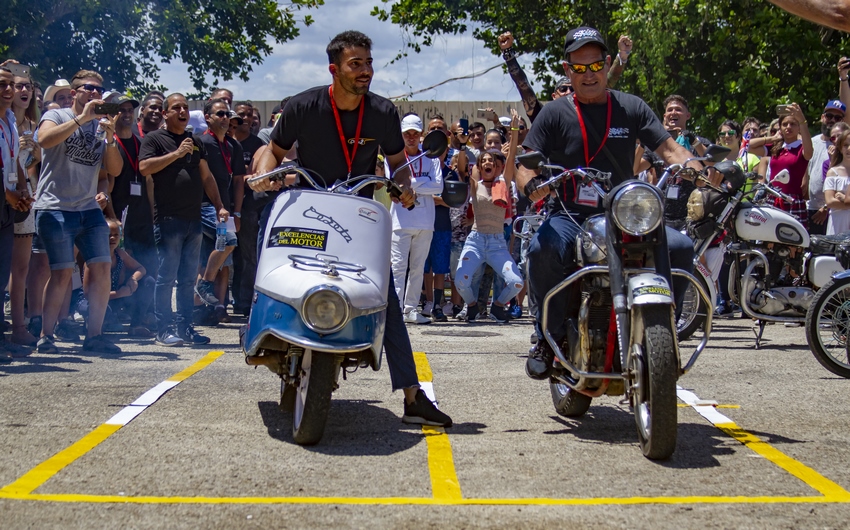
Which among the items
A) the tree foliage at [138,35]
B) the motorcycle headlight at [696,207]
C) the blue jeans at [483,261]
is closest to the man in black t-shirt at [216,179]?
the blue jeans at [483,261]

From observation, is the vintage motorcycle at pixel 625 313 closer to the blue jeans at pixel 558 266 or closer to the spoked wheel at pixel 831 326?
the blue jeans at pixel 558 266

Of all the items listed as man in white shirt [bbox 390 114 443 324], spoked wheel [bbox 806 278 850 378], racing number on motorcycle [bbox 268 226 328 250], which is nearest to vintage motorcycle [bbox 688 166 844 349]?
→ spoked wheel [bbox 806 278 850 378]

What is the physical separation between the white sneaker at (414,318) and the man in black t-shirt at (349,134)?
5956 mm

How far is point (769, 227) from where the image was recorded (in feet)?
32.2

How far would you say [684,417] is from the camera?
6242mm

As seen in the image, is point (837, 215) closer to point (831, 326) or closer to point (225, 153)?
point (831, 326)

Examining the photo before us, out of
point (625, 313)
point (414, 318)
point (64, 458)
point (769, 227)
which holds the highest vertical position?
point (769, 227)

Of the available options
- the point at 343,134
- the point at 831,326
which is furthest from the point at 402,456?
the point at 831,326

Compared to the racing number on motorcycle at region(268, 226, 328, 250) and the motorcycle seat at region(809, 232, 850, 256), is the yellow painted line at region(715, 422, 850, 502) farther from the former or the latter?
the motorcycle seat at region(809, 232, 850, 256)

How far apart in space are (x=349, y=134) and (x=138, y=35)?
1973 cm

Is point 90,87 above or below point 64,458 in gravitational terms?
above

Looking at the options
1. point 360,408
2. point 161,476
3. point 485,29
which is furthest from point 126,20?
point 161,476

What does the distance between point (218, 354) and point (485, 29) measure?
17.1 metres

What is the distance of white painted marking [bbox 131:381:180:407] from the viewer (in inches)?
255
